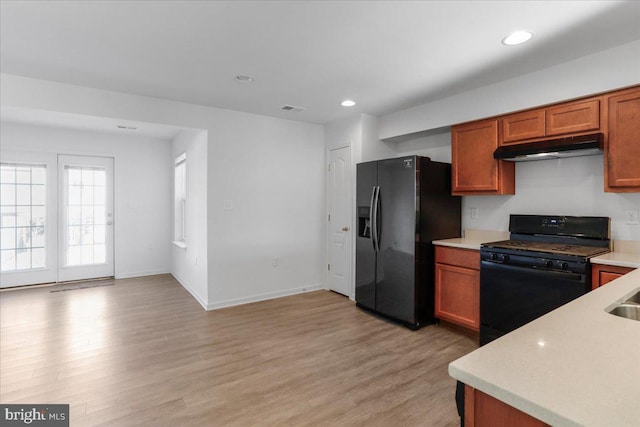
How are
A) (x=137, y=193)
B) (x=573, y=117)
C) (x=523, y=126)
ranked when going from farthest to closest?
(x=137, y=193) < (x=523, y=126) < (x=573, y=117)

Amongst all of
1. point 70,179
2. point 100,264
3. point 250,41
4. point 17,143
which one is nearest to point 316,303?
point 250,41

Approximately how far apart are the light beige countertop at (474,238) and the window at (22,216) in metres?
5.73

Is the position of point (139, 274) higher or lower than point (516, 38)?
lower

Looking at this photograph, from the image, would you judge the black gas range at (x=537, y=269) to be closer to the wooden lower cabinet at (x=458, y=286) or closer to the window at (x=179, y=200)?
the wooden lower cabinet at (x=458, y=286)

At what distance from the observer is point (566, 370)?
2.44ft

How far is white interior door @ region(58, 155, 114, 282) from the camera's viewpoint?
5121 mm

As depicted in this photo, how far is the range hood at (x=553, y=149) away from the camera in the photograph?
2.44m

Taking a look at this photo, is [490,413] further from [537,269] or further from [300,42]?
[300,42]

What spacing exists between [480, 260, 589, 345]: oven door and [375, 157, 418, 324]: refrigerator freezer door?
0.69 meters

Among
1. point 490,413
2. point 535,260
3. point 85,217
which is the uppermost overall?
point 85,217

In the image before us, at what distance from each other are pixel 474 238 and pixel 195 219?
3.54 metres

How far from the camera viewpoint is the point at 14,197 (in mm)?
4770

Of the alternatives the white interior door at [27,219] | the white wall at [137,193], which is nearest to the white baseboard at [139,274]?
the white wall at [137,193]

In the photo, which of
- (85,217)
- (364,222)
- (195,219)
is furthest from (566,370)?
(85,217)
